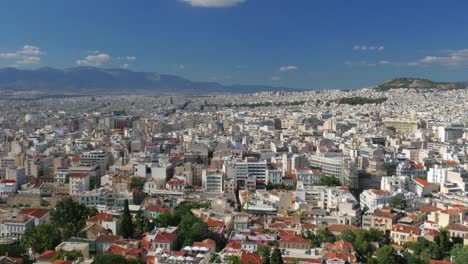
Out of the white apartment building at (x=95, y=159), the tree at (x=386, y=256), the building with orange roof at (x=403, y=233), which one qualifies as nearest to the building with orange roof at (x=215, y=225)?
the tree at (x=386, y=256)

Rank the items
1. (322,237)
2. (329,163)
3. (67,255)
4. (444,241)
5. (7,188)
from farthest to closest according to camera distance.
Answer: (329,163)
(7,188)
(322,237)
(444,241)
(67,255)

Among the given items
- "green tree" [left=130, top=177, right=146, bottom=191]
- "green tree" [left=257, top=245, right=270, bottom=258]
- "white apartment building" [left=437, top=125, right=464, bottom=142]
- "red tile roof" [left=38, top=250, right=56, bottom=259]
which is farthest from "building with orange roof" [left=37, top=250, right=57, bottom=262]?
"white apartment building" [left=437, top=125, right=464, bottom=142]

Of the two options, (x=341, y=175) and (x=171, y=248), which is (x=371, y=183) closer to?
(x=341, y=175)

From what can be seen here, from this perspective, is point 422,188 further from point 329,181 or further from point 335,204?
point 335,204

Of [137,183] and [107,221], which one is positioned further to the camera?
[137,183]

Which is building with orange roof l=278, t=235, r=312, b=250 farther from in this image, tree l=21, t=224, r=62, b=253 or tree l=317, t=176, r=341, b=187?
tree l=317, t=176, r=341, b=187

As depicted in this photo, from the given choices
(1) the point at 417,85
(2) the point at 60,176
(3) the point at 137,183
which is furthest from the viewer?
(1) the point at 417,85

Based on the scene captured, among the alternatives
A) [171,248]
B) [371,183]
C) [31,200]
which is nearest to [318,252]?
[171,248]

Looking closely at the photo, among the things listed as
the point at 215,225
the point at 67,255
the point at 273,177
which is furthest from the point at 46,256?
the point at 273,177

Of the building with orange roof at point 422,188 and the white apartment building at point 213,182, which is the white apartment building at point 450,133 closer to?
the building with orange roof at point 422,188

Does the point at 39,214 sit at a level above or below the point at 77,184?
below
